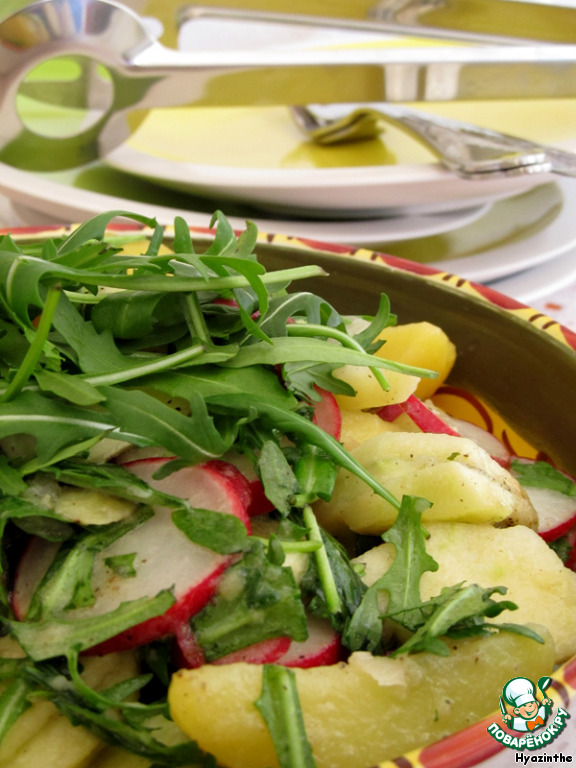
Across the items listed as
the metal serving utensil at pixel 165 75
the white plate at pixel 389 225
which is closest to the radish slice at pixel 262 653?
the white plate at pixel 389 225

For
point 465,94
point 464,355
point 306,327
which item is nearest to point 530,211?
point 465,94

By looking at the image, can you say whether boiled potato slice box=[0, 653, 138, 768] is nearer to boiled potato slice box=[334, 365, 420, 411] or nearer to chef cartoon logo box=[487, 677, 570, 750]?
chef cartoon logo box=[487, 677, 570, 750]

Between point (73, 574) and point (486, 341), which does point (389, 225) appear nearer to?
point (486, 341)

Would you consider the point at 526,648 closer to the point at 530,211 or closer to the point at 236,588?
the point at 236,588

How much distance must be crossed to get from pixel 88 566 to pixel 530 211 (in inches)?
71.4

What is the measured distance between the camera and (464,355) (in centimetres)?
126

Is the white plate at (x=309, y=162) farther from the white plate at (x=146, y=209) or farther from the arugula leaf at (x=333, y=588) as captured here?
the arugula leaf at (x=333, y=588)

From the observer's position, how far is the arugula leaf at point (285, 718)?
2.00 ft

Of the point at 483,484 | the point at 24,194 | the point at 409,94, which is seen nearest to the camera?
the point at 483,484

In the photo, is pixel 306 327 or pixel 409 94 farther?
pixel 409 94

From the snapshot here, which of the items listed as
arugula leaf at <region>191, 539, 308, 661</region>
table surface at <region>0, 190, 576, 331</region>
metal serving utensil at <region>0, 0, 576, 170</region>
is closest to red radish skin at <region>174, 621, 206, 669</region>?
arugula leaf at <region>191, 539, 308, 661</region>

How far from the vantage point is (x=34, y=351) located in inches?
28.5

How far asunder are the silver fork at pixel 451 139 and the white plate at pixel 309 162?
0.03 metres

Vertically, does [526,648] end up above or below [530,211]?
above
